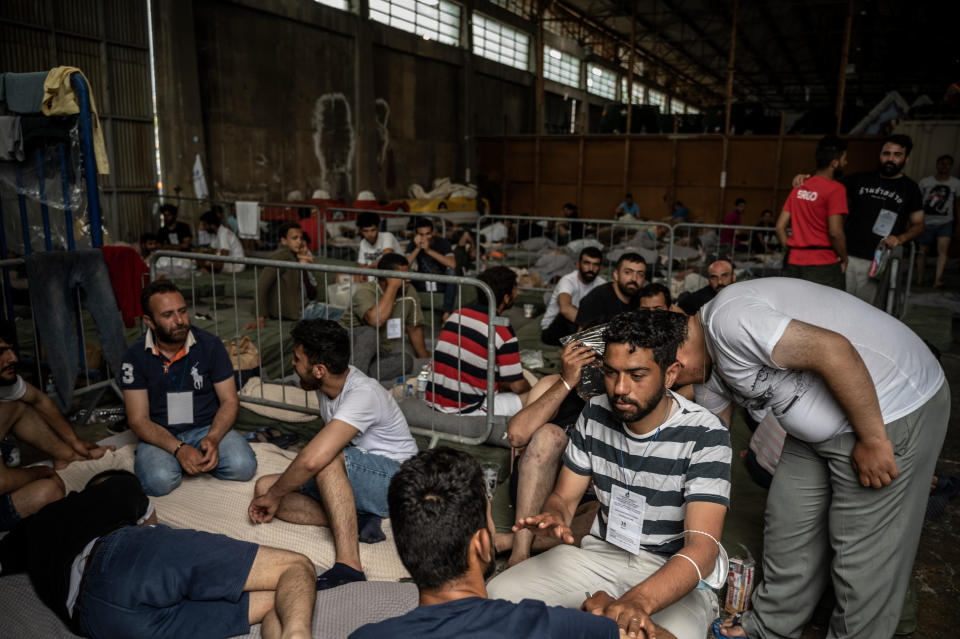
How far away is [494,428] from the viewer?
3.90 metres

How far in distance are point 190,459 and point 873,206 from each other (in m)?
5.43

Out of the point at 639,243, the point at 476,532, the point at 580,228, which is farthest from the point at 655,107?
the point at 476,532

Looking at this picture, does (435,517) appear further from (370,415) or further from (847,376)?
(370,415)

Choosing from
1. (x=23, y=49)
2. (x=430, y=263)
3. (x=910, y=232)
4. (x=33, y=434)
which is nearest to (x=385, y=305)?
(x=33, y=434)

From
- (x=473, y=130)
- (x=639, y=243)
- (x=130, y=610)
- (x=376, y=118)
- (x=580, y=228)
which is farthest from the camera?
(x=473, y=130)

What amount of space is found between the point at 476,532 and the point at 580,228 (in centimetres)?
1327

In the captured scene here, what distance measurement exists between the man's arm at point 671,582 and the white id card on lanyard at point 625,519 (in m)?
0.17

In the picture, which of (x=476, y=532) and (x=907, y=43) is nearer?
(x=476, y=532)

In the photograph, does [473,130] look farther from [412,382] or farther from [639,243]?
[412,382]

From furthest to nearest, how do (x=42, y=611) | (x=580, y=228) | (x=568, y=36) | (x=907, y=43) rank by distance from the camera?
(x=568, y=36), (x=907, y=43), (x=580, y=228), (x=42, y=611)

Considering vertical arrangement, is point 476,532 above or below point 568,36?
below

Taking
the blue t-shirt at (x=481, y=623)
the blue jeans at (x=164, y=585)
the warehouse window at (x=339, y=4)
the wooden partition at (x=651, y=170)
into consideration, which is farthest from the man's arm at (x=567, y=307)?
the warehouse window at (x=339, y=4)

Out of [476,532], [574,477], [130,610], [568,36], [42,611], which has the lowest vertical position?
[42,611]

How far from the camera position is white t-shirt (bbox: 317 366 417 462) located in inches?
126
